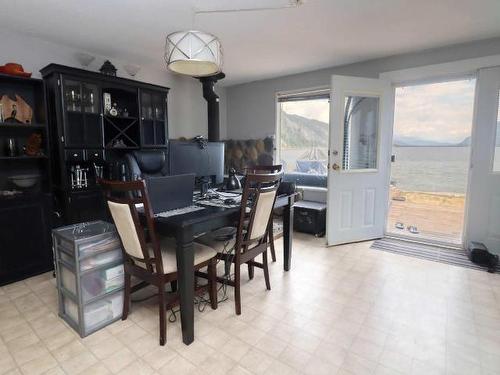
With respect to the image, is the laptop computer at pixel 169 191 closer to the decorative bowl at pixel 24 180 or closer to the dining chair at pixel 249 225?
the dining chair at pixel 249 225

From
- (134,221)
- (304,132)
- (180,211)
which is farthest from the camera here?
(304,132)

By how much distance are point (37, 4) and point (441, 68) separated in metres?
3.92

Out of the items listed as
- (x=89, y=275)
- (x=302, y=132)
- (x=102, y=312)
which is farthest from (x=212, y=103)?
(x=102, y=312)

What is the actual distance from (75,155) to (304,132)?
3.14 meters

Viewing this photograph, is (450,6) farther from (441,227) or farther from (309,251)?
(441,227)

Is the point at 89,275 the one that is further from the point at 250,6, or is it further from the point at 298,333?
the point at 250,6

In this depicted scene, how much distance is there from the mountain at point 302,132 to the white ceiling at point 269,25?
114 centimetres

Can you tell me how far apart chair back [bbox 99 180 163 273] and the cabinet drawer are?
1384 mm

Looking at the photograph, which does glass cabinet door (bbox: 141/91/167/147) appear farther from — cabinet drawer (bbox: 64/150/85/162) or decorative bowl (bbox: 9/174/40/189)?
decorative bowl (bbox: 9/174/40/189)

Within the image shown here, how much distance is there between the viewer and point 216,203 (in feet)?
7.32

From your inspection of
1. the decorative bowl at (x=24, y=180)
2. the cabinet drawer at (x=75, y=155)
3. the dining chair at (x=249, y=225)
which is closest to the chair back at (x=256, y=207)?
the dining chair at (x=249, y=225)

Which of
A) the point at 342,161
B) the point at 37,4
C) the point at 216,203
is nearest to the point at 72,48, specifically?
the point at 37,4

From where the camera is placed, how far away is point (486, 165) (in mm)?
3066

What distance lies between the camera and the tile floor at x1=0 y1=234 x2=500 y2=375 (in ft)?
5.18
